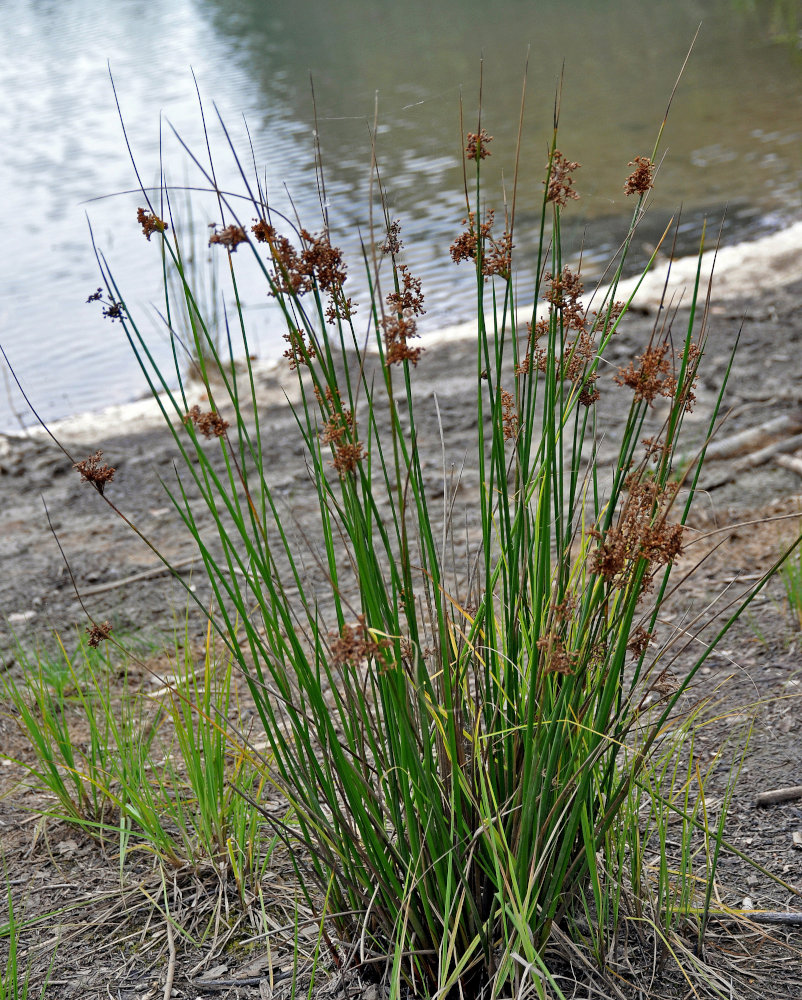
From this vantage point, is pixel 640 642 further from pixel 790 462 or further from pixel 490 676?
pixel 790 462

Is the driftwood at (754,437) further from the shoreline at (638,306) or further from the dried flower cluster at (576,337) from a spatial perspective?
the dried flower cluster at (576,337)

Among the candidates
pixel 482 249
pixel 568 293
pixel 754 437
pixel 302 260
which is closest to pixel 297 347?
pixel 302 260

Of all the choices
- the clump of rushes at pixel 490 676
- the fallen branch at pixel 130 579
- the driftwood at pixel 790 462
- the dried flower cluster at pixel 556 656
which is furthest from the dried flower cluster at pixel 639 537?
the driftwood at pixel 790 462

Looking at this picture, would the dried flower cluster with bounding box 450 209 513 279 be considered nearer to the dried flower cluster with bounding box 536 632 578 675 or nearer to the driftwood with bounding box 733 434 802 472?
the dried flower cluster with bounding box 536 632 578 675

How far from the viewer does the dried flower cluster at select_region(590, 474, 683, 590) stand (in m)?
1.12

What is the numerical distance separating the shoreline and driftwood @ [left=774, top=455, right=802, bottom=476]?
1.76 m

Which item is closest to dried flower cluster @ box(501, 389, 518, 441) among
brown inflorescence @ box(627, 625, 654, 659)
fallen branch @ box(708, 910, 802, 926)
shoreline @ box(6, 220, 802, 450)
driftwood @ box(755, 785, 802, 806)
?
brown inflorescence @ box(627, 625, 654, 659)

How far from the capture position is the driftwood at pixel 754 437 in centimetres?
375

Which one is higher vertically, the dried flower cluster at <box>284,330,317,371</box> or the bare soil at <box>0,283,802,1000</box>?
the dried flower cluster at <box>284,330,317,371</box>

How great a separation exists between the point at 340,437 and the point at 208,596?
2301 mm

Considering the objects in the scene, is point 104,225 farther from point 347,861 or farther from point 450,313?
point 347,861

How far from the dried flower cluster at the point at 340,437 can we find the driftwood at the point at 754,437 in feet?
9.24

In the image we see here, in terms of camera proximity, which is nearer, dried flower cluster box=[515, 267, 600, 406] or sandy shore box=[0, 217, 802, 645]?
dried flower cluster box=[515, 267, 600, 406]

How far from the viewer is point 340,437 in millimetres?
1128
